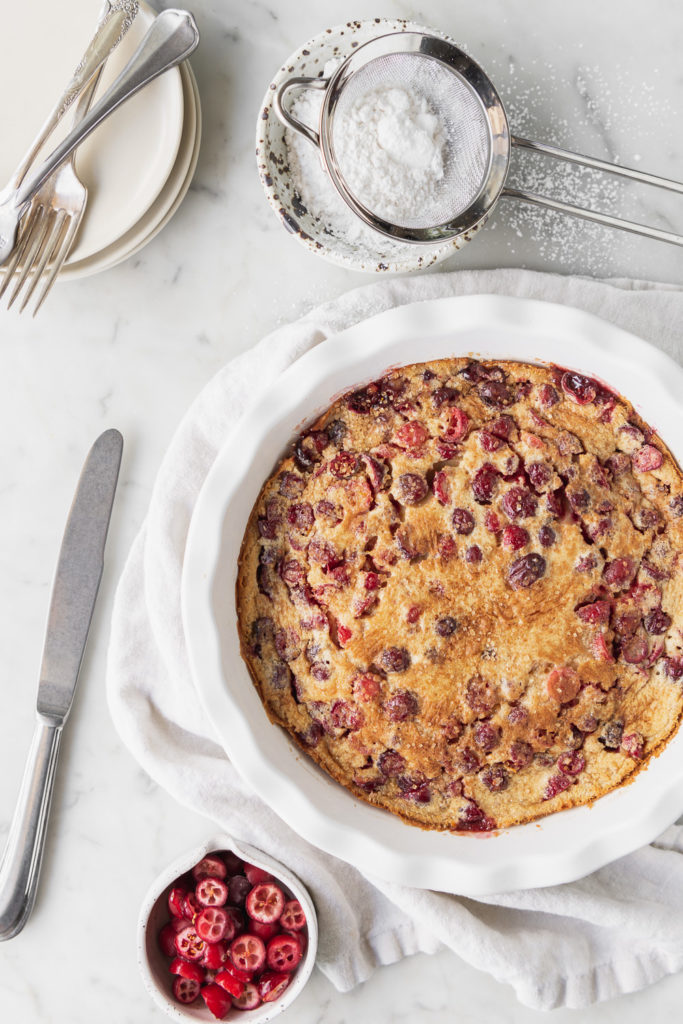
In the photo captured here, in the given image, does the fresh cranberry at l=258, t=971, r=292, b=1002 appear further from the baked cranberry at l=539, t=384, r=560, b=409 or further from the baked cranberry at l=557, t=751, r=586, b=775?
the baked cranberry at l=539, t=384, r=560, b=409

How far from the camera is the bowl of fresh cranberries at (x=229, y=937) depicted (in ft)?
8.04

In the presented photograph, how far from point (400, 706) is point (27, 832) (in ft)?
4.53

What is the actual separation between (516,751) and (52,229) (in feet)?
6.34

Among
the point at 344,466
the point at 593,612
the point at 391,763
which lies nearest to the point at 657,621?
the point at 593,612

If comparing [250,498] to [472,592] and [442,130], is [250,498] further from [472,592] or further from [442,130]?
[442,130]

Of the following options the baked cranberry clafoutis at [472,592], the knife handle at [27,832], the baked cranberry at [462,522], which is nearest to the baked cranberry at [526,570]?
the baked cranberry clafoutis at [472,592]

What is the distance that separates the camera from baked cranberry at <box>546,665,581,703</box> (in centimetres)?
211

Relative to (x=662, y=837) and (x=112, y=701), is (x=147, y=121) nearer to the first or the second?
(x=112, y=701)

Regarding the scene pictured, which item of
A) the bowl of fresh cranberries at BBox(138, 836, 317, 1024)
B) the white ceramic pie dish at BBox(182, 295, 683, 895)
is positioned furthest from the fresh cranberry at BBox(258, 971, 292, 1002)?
the white ceramic pie dish at BBox(182, 295, 683, 895)

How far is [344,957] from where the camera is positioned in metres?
2.59

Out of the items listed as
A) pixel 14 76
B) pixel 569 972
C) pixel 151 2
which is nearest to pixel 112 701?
pixel 569 972

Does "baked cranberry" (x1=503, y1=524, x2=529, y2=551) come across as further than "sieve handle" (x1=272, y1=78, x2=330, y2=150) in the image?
No

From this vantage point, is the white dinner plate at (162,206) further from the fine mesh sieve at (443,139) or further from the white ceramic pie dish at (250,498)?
the white ceramic pie dish at (250,498)

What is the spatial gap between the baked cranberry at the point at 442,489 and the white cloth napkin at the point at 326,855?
0.61 m
